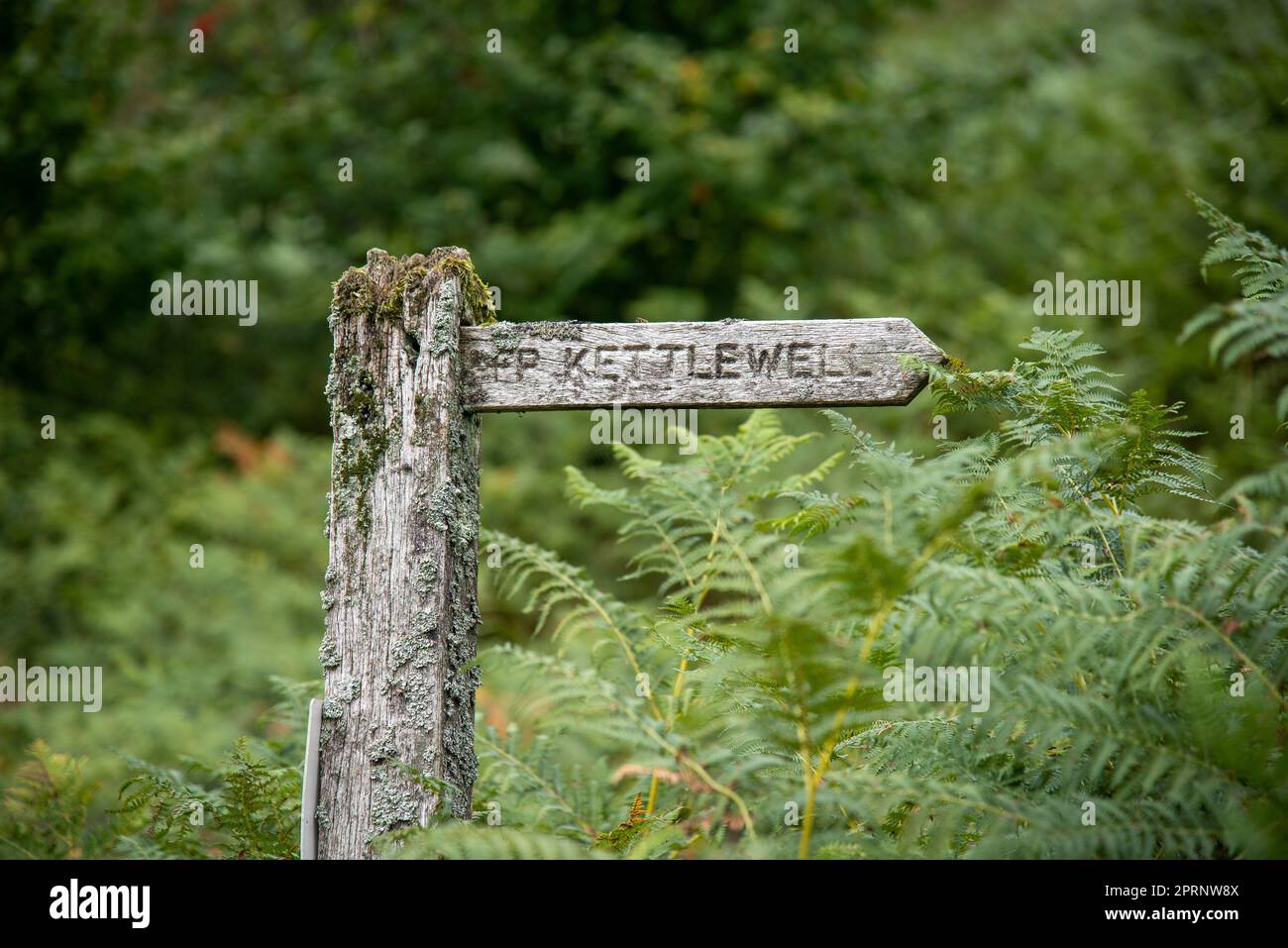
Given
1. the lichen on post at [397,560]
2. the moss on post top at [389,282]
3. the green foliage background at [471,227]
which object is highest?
the green foliage background at [471,227]

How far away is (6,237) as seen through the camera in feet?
20.0

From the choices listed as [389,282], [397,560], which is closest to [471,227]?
[389,282]

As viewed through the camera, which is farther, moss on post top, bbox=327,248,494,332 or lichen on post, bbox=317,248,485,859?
moss on post top, bbox=327,248,494,332

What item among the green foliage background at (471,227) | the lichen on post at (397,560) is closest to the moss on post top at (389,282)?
the lichen on post at (397,560)

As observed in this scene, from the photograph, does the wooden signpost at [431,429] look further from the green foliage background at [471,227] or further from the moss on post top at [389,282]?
the green foliage background at [471,227]

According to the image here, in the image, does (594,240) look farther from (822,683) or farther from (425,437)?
(822,683)

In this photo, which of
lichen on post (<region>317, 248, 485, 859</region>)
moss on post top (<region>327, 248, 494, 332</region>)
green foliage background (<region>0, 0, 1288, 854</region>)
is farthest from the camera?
green foliage background (<region>0, 0, 1288, 854</region>)

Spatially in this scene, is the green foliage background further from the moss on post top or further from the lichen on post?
the moss on post top

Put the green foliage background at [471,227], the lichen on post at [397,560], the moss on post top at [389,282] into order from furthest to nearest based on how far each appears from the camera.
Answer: the green foliage background at [471,227] → the moss on post top at [389,282] → the lichen on post at [397,560]

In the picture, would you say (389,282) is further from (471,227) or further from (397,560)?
(471,227)

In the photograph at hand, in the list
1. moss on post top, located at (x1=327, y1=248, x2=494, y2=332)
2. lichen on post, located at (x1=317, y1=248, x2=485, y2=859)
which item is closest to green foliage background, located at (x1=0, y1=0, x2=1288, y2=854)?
lichen on post, located at (x1=317, y1=248, x2=485, y2=859)

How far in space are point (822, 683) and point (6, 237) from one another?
21.6ft

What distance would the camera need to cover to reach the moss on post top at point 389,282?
2.40 metres

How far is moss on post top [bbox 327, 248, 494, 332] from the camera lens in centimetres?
240
